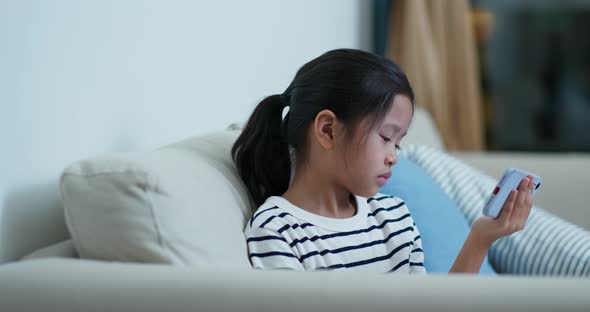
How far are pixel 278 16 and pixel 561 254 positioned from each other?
1.06 m

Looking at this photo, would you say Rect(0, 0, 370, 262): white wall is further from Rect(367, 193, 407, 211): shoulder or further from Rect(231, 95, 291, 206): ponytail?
Rect(367, 193, 407, 211): shoulder

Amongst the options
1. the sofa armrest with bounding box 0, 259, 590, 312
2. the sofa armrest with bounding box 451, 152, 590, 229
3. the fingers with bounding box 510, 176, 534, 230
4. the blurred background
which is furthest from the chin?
the blurred background

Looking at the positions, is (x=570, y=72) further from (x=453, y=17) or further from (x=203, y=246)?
(x=203, y=246)

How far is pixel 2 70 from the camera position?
101 cm

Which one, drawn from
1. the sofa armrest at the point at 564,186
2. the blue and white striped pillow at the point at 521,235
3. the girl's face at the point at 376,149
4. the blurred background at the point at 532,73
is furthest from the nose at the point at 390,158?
the blurred background at the point at 532,73

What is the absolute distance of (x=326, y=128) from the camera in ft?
4.12

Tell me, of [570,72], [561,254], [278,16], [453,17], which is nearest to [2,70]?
[561,254]

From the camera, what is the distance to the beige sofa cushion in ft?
3.15

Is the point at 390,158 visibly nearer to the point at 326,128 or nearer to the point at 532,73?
the point at 326,128

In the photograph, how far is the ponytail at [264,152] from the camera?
1.32 metres

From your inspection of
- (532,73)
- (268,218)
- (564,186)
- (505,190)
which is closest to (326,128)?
(268,218)

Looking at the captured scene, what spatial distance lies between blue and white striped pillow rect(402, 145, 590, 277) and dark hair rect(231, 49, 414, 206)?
62cm

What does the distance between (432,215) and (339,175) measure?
0.39 meters

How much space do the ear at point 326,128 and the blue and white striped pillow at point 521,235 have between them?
0.68 m
